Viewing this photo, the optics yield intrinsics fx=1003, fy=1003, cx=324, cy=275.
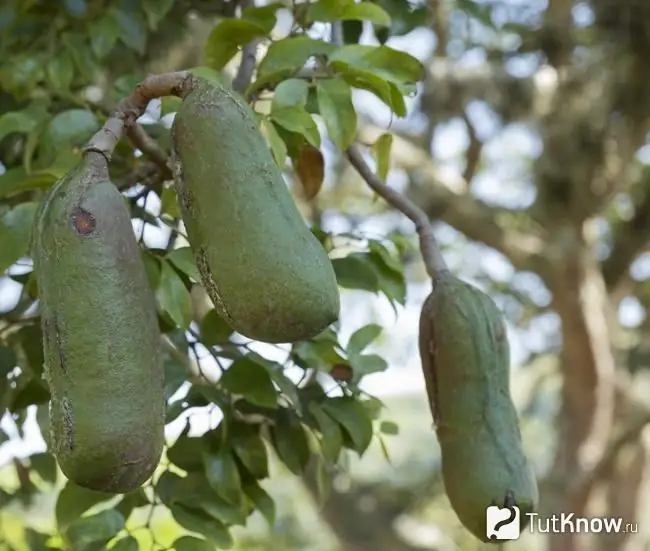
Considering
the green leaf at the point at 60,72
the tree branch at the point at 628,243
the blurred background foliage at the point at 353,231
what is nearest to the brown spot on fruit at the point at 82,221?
the blurred background foliage at the point at 353,231

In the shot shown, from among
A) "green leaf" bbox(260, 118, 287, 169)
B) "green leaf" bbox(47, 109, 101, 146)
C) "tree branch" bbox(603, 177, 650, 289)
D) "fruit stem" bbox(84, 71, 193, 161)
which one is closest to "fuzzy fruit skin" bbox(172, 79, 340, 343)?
"fruit stem" bbox(84, 71, 193, 161)

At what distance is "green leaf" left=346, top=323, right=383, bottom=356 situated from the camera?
0.82 metres

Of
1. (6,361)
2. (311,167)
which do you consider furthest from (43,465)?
(311,167)

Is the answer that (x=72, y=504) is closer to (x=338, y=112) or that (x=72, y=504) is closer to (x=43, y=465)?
(x=43, y=465)

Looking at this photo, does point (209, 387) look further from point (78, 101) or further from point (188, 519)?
point (78, 101)

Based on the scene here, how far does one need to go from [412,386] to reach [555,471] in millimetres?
607

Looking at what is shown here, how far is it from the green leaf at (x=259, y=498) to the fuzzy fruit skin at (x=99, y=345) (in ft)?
1.10

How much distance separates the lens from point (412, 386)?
270 cm

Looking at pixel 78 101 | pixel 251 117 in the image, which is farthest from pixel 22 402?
pixel 251 117

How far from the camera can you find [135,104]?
54 centimetres

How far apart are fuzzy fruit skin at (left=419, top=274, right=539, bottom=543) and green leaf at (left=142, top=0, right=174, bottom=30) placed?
0.37 meters

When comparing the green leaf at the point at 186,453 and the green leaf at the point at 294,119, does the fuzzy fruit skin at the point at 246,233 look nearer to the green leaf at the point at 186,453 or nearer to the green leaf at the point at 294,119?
the green leaf at the point at 294,119

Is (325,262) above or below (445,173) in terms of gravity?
above

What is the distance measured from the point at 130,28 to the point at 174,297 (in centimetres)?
34
